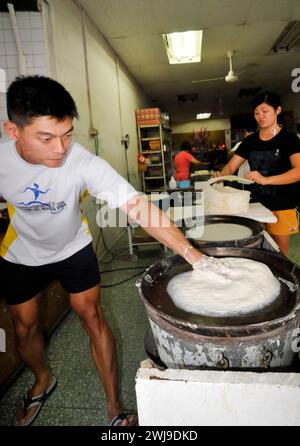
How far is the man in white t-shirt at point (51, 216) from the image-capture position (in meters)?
1.11

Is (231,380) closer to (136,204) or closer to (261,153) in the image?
(136,204)

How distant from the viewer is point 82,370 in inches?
75.4

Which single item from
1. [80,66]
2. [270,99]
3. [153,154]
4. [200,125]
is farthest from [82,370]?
[200,125]

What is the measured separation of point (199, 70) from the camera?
6789mm

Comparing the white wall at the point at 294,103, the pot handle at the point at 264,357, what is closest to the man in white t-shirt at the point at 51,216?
the pot handle at the point at 264,357

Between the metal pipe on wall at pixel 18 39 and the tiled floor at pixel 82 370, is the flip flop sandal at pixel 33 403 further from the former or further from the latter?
the metal pipe on wall at pixel 18 39

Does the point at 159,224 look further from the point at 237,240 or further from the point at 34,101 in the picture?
the point at 34,101

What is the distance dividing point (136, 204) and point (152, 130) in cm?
651

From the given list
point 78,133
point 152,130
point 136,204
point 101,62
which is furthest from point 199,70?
point 136,204

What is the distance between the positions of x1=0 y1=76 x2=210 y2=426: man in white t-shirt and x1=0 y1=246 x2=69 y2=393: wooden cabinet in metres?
0.24

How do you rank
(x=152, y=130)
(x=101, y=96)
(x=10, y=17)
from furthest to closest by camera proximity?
(x=152, y=130) < (x=101, y=96) < (x=10, y=17)

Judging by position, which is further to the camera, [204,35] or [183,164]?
[183,164]

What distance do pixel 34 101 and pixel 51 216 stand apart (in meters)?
0.49
